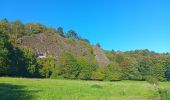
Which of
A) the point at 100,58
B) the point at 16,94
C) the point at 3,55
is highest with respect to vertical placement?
the point at 100,58

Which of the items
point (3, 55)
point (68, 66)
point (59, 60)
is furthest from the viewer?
point (59, 60)

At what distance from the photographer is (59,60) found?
4257 inches

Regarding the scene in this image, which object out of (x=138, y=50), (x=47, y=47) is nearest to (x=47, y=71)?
(x=47, y=47)

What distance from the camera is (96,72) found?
4336 inches

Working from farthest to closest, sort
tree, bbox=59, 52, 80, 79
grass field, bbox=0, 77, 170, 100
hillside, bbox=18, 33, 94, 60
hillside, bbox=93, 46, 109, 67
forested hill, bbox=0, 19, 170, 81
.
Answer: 1. hillside, bbox=93, 46, 109, 67
2. hillside, bbox=18, 33, 94, 60
3. tree, bbox=59, 52, 80, 79
4. forested hill, bbox=0, 19, 170, 81
5. grass field, bbox=0, 77, 170, 100

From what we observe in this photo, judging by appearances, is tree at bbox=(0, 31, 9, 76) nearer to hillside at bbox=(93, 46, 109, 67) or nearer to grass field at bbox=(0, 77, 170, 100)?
grass field at bbox=(0, 77, 170, 100)

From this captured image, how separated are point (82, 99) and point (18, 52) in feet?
230

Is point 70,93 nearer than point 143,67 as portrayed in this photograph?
Yes

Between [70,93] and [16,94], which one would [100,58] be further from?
[16,94]

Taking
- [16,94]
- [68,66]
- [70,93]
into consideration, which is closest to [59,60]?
[68,66]

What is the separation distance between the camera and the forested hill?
94.2 m

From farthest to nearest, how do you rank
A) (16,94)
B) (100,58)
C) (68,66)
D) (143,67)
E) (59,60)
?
(143,67)
(100,58)
(59,60)
(68,66)
(16,94)

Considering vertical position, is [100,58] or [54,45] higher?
[54,45]

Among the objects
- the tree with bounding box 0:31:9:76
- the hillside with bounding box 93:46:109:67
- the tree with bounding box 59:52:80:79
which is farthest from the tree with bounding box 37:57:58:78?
the hillside with bounding box 93:46:109:67
